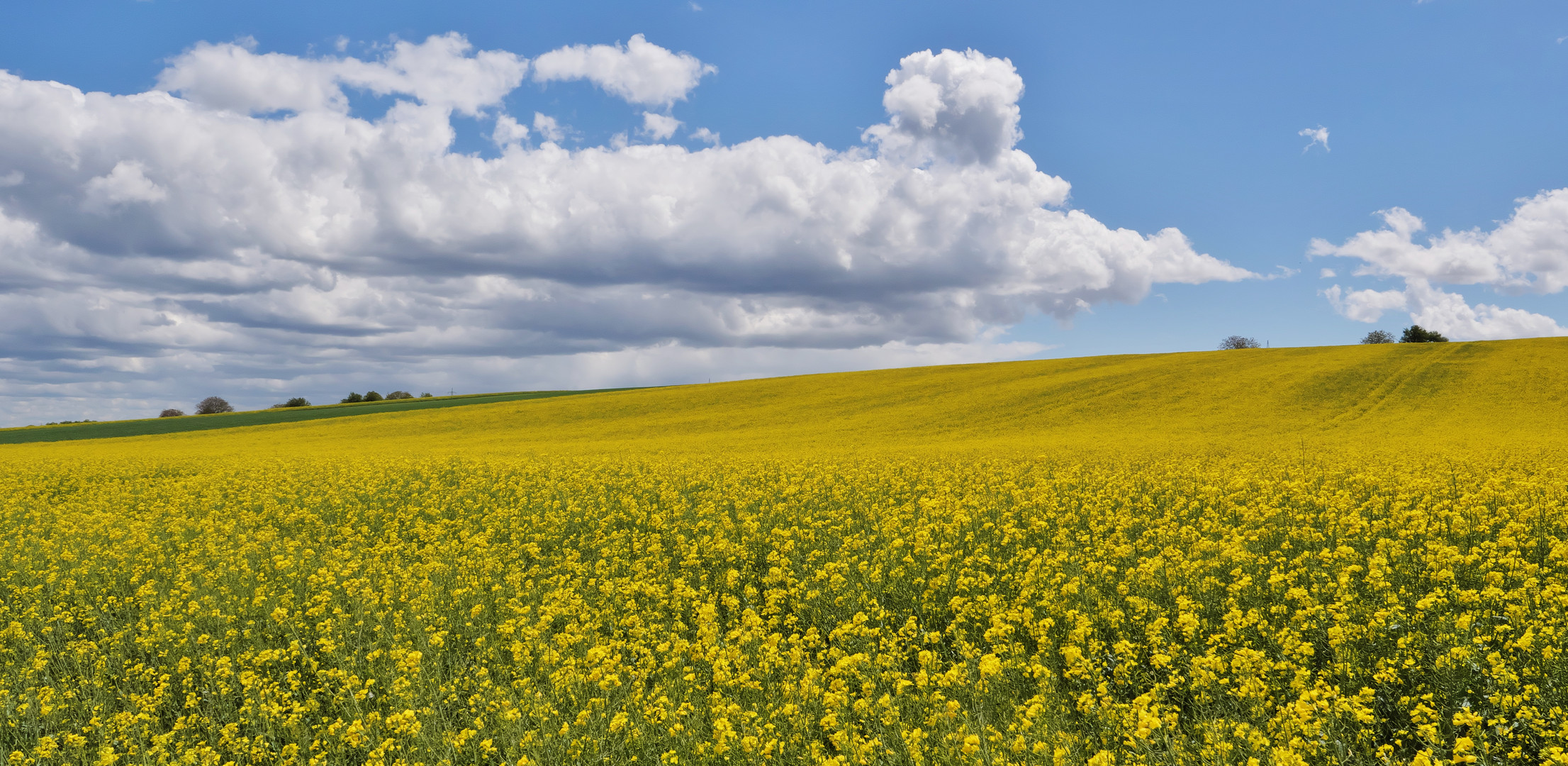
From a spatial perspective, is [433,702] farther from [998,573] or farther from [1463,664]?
[1463,664]

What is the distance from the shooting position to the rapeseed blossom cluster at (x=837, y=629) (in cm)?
501

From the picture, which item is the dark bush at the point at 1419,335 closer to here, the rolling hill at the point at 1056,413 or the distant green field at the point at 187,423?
the rolling hill at the point at 1056,413

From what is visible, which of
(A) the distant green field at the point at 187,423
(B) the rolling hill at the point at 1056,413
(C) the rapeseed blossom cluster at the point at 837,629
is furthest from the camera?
(A) the distant green field at the point at 187,423

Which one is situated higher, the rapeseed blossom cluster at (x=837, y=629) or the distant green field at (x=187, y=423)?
the distant green field at (x=187, y=423)

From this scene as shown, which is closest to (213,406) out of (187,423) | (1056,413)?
(187,423)

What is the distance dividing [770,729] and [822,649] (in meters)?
1.78

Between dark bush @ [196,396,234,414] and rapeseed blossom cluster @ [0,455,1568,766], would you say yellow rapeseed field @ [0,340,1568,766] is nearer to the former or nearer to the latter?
rapeseed blossom cluster @ [0,455,1568,766]

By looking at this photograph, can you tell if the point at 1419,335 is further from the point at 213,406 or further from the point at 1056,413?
the point at 213,406

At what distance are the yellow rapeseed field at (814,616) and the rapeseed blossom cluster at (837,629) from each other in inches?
1.9

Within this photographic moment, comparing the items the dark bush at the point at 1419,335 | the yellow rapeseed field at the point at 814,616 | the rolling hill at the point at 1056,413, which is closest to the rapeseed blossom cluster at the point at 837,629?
the yellow rapeseed field at the point at 814,616

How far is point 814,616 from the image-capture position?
759 cm

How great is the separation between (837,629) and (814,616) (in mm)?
894

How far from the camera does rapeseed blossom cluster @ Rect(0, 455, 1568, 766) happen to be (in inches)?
197

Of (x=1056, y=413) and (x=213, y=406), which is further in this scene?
(x=213, y=406)
